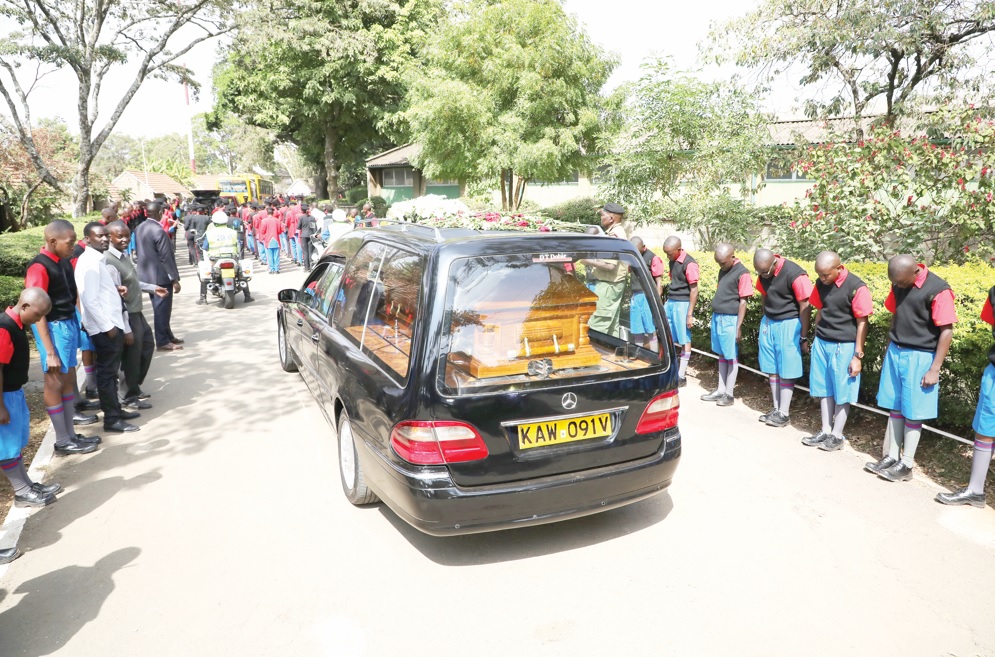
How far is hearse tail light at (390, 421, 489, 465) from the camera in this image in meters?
3.51

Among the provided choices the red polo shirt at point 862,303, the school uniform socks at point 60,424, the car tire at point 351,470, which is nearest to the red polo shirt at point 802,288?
the red polo shirt at point 862,303

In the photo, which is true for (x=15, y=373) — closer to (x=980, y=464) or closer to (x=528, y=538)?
(x=528, y=538)

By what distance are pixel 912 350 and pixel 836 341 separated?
68cm

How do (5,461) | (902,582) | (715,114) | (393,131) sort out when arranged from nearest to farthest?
(902,582) < (5,461) < (715,114) < (393,131)

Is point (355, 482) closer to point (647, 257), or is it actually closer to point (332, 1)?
point (647, 257)

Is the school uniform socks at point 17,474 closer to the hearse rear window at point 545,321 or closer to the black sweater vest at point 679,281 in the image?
the hearse rear window at point 545,321

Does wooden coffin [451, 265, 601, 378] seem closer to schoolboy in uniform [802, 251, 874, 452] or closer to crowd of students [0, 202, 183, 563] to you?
schoolboy in uniform [802, 251, 874, 452]

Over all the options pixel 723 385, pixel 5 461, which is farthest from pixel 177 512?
pixel 723 385

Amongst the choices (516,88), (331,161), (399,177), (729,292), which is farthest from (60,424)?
(399,177)

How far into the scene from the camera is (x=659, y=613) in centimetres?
346

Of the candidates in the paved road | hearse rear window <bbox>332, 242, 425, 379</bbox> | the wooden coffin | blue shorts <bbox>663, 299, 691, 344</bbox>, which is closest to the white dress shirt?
the paved road

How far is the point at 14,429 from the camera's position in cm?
434

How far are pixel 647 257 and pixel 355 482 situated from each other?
4.76 metres

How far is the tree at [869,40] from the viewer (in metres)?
12.0
